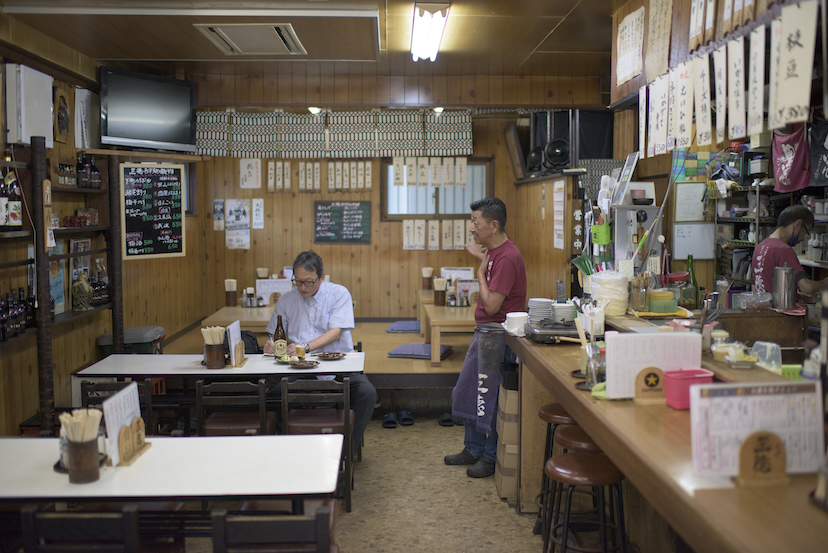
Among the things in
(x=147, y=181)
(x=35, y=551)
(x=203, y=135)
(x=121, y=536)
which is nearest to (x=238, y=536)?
(x=121, y=536)

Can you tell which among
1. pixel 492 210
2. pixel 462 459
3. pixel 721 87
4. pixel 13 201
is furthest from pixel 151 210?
pixel 721 87

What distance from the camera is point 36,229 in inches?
158

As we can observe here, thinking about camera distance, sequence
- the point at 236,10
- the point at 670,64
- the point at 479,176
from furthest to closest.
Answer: the point at 479,176 → the point at 236,10 → the point at 670,64

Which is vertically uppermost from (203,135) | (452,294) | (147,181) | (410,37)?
(410,37)

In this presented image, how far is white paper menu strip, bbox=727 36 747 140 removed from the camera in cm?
237

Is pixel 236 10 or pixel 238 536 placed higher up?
pixel 236 10

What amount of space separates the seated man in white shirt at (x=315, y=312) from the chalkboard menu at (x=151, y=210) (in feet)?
5.26

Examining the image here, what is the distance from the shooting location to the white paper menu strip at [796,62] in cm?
192

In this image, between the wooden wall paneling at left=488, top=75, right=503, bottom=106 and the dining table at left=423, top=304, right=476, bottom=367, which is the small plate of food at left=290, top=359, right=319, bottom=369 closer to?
the dining table at left=423, top=304, right=476, bottom=367

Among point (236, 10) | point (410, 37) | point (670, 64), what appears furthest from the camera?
point (410, 37)

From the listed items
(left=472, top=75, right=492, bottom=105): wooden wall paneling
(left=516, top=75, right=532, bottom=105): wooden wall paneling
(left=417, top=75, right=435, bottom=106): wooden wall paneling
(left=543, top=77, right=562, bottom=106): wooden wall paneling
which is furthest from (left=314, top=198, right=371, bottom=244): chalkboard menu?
(left=543, top=77, right=562, bottom=106): wooden wall paneling

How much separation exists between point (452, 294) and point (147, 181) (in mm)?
2889

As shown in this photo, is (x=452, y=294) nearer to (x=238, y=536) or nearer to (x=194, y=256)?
(x=194, y=256)

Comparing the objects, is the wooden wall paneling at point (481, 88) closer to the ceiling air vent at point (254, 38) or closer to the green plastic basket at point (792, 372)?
the ceiling air vent at point (254, 38)
